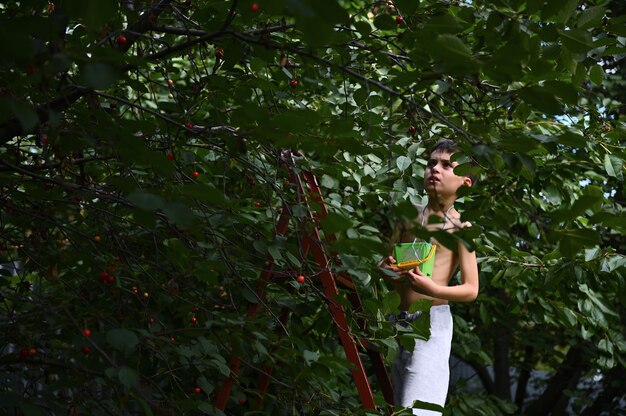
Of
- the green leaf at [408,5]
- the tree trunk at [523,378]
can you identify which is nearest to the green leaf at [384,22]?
the green leaf at [408,5]

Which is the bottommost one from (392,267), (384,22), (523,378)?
(523,378)

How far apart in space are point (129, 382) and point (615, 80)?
185 inches

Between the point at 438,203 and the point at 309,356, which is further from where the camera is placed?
the point at 438,203

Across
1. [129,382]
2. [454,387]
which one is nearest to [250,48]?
[129,382]

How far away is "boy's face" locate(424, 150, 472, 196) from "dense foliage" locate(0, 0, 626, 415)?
0.12 meters

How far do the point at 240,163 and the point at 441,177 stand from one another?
0.73m

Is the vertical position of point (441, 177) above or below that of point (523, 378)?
above

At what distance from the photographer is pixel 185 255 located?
1.99 m

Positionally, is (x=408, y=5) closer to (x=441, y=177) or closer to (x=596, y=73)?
(x=596, y=73)

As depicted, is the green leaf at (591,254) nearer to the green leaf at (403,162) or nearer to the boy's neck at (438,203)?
the boy's neck at (438,203)

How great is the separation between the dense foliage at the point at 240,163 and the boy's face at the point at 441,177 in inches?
4.7

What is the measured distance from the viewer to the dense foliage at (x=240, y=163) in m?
1.66

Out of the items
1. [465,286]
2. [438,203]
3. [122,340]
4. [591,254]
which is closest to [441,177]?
[438,203]

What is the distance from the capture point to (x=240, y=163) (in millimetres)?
2713
